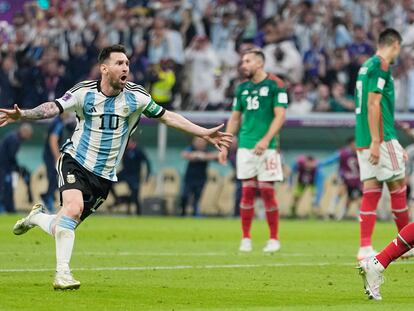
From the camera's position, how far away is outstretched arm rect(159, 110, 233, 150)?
10.6 m

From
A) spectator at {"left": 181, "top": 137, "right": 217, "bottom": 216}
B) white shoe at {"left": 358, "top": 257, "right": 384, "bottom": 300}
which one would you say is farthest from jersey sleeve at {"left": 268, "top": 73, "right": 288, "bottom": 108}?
spectator at {"left": 181, "top": 137, "right": 217, "bottom": 216}

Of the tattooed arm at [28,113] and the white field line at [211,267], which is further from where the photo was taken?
the white field line at [211,267]

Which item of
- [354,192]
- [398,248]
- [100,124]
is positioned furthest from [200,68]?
[398,248]

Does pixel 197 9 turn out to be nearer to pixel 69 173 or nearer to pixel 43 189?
pixel 43 189

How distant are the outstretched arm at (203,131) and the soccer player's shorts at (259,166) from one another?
4.94 meters

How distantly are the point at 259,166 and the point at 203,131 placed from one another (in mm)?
5267

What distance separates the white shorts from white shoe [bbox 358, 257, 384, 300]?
13.8 ft

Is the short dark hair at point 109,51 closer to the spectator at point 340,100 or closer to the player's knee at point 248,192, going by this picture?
the player's knee at point 248,192

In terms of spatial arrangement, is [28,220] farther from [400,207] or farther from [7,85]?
[7,85]

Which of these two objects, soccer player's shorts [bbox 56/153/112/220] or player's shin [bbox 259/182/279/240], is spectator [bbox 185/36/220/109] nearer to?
player's shin [bbox 259/182/279/240]

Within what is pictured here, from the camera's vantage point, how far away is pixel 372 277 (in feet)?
31.0

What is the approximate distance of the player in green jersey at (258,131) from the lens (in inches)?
621

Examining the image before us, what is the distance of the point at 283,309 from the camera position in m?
8.88

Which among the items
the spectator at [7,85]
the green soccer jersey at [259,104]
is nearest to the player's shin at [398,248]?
the green soccer jersey at [259,104]
